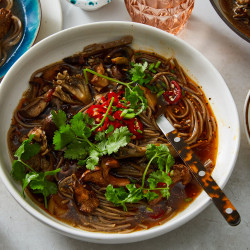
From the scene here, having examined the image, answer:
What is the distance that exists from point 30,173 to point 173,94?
4.77ft

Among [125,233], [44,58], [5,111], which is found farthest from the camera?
[44,58]

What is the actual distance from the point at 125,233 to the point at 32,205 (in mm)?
745

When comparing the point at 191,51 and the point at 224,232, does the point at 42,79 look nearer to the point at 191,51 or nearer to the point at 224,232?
the point at 191,51

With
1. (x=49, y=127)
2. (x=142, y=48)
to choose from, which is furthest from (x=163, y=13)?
(x=49, y=127)

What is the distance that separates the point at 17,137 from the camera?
11.5 ft

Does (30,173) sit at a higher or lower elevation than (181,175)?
higher

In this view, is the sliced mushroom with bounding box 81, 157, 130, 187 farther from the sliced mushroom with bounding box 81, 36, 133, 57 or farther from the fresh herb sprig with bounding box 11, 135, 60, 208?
the sliced mushroom with bounding box 81, 36, 133, 57

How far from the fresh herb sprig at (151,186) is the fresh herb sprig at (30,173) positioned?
472 mm

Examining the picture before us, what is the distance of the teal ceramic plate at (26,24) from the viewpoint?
398 cm

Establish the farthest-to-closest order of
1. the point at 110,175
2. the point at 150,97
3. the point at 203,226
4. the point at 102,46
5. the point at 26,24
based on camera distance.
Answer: the point at 26,24 < the point at 102,46 < the point at 150,97 < the point at 203,226 < the point at 110,175

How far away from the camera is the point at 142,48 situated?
153 inches

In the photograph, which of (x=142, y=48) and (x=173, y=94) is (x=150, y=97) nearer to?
(x=173, y=94)

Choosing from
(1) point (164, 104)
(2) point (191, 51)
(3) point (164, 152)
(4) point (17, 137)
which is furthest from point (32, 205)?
(2) point (191, 51)

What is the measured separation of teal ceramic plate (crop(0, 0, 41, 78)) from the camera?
398 centimetres
